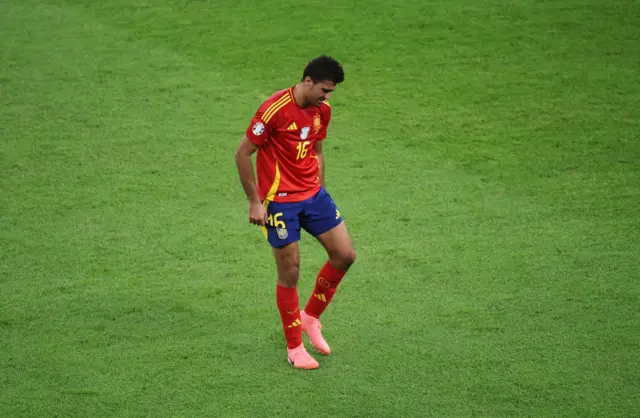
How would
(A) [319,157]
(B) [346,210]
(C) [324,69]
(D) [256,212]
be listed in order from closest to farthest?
1. (C) [324,69]
2. (D) [256,212]
3. (A) [319,157]
4. (B) [346,210]

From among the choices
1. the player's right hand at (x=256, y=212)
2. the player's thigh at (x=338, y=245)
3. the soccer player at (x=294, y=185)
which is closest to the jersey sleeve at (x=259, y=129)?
the soccer player at (x=294, y=185)

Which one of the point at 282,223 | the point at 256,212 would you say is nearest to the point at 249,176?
the point at 256,212

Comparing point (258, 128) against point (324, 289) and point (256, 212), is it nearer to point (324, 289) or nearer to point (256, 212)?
point (256, 212)

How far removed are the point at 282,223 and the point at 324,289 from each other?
0.56 metres

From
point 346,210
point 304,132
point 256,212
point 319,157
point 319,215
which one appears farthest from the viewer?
point 346,210

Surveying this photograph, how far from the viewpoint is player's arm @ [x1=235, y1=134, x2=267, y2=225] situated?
176 inches

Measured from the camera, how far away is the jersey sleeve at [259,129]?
446 cm

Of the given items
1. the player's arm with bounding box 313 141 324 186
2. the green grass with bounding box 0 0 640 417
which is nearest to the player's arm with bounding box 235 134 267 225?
the player's arm with bounding box 313 141 324 186

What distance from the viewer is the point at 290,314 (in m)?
4.77

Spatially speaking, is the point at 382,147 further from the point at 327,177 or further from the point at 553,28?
the point at 553,28

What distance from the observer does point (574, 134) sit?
7.79m

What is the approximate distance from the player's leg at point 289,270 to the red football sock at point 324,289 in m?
0.21

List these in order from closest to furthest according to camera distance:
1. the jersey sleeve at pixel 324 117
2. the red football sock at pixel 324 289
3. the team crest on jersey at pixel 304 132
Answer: the team crest on jersey at pixel 304 132
the jersey sleeve at pixel 324 117
the red football sock at pixel 324 289

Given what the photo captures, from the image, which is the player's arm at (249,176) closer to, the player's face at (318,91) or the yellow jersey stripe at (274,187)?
the yellow jersey stripe at (274,187)
